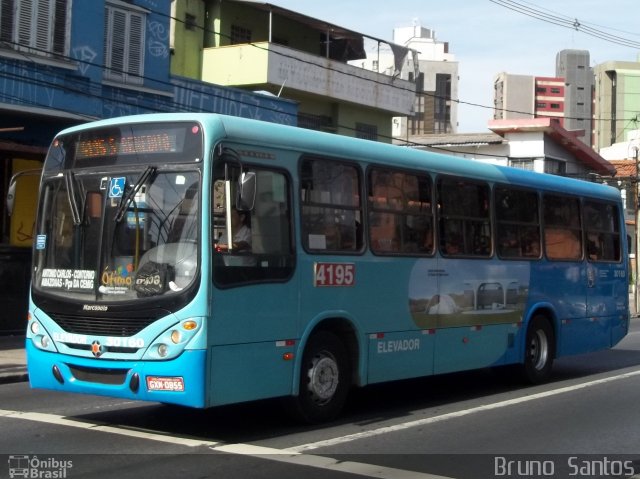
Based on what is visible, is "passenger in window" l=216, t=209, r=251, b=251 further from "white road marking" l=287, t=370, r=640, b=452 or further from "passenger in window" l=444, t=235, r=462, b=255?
"passenger in window" l=444, t=235, r=462, b=255

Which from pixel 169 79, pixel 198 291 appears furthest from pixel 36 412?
pixel 169 79

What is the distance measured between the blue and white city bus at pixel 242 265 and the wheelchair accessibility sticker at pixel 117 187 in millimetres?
14

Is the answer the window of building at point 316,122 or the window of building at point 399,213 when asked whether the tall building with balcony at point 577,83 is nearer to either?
the window of building at point 316,122

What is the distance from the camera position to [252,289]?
28.9 feet

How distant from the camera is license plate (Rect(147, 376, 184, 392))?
8250 mm

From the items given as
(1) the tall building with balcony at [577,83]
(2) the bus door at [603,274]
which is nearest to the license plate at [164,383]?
(2) the bus door at [603,274]

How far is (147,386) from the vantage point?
8.40 m

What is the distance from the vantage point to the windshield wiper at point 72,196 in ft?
29.7

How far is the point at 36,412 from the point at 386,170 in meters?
4.77

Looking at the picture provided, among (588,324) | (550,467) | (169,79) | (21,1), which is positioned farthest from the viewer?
(169,79)

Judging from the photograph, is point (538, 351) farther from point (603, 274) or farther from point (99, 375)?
point (99, 375)

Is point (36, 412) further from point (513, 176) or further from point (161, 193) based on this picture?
point (513, 176)

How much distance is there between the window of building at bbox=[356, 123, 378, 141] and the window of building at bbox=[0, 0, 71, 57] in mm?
14563

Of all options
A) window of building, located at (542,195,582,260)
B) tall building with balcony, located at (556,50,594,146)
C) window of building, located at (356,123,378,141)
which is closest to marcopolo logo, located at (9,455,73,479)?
window of building, located at (542,195,582,260)
